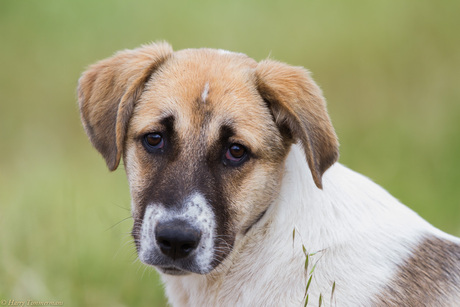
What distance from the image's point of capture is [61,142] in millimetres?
10086

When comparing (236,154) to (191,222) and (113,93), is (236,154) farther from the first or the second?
(113,93)

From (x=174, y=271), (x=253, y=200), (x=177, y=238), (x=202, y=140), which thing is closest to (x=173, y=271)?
(x=174, y=271)

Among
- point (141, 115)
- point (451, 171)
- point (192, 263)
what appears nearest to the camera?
point (192, 263)

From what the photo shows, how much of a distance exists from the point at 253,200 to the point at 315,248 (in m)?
0.49

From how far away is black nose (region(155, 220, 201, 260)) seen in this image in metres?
4.24

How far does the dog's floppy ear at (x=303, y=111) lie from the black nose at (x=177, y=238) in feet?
2.83

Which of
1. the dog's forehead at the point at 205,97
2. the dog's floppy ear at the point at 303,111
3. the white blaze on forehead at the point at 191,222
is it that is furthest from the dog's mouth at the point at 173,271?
the dog's floppy ear at the point at 303,111

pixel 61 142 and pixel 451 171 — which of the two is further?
pixel 61 142

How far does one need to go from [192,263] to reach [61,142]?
20.0 ft

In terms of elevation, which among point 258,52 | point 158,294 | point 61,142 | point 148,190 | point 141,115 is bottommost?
point 61,142

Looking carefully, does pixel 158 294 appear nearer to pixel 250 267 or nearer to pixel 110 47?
pixel 250 267

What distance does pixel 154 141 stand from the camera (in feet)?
15.4

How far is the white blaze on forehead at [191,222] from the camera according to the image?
429 centimetres

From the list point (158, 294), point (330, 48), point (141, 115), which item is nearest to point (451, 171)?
point (330, 48)
